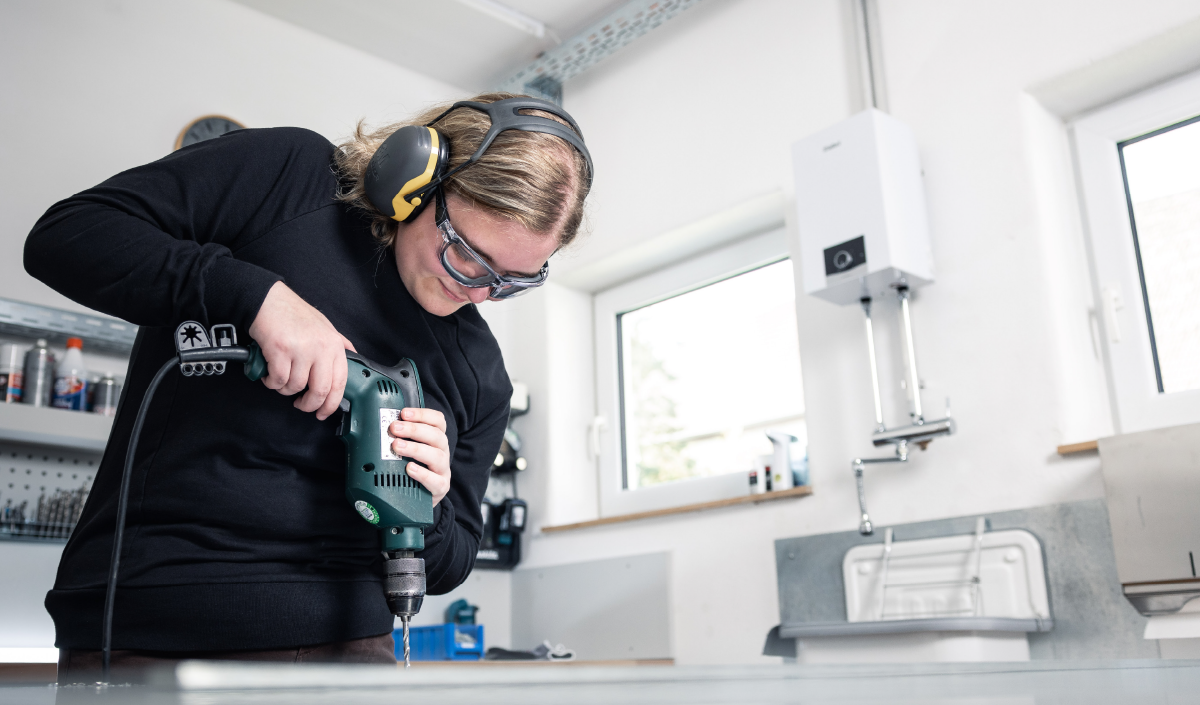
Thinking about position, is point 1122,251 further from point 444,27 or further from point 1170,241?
point 444,27

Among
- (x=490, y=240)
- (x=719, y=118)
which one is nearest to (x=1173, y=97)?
(x=719, y=118)

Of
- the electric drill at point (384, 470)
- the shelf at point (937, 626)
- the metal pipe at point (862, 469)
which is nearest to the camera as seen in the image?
the electric drill at point (384, 470)

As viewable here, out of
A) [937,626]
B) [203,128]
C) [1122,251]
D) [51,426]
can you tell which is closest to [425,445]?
[937,626]

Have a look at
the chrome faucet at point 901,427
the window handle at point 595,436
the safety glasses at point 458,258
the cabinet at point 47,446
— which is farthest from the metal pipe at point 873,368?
the cabinet at point 47,446

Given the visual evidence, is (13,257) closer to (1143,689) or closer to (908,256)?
(908,256)

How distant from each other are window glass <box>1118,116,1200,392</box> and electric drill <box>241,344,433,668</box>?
1.97 m

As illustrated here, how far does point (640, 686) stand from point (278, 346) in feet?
1.79

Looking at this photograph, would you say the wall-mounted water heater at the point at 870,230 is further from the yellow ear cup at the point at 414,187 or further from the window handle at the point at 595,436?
the yellow ear cup at the point at 414,187

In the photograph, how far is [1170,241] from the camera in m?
2.21

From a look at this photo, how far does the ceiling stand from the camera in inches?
130

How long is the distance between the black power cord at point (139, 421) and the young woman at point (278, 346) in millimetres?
24

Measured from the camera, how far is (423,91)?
3.74m

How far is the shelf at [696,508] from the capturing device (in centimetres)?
254

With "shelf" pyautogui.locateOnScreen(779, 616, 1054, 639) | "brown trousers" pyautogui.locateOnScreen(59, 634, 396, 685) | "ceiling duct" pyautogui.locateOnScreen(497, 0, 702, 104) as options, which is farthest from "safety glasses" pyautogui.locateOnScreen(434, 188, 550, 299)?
"ceiling duct" pyautogui.locateOnScreen(497, 0, 702, 104)
